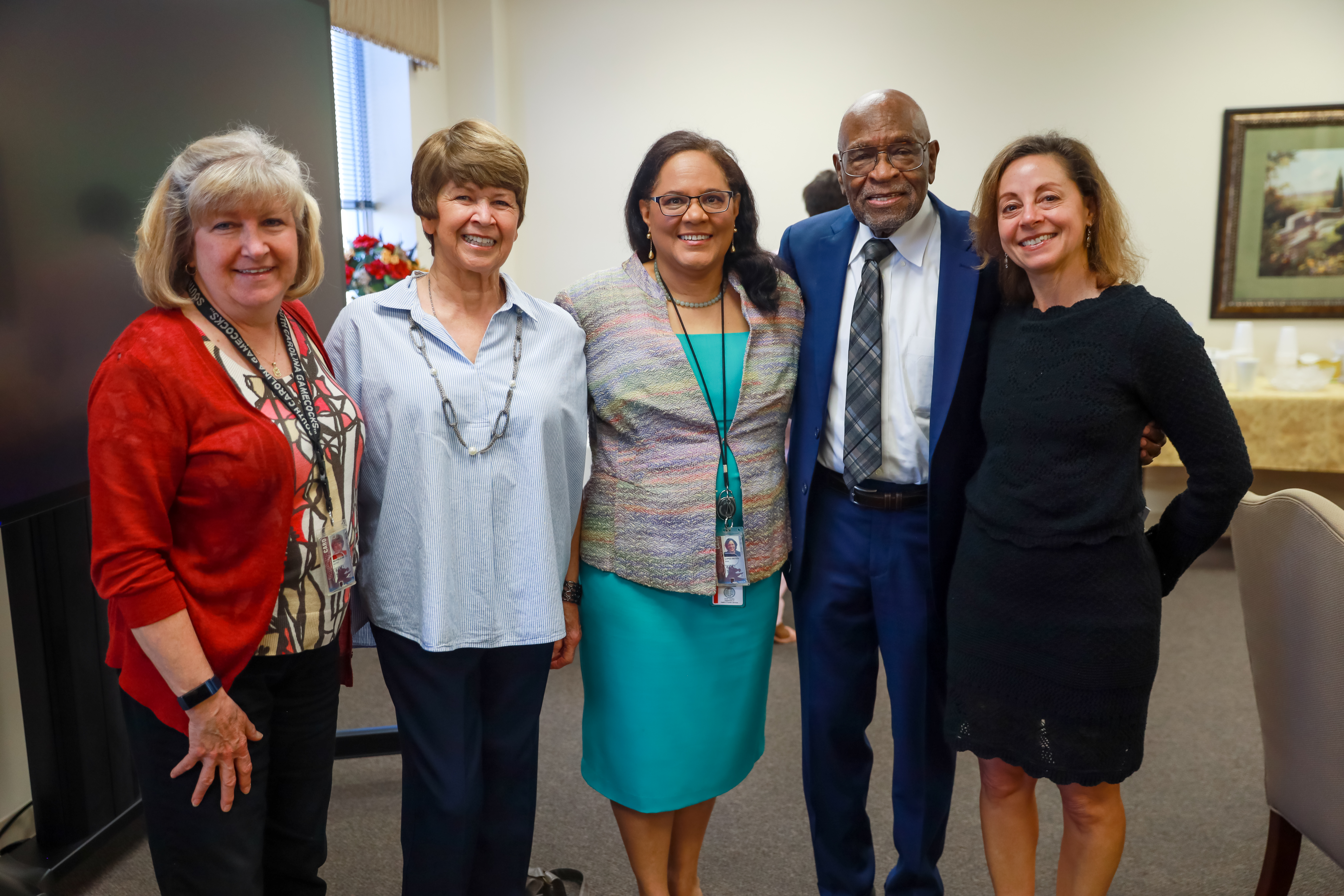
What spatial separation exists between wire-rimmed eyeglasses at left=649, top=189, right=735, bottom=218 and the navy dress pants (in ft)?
2.70

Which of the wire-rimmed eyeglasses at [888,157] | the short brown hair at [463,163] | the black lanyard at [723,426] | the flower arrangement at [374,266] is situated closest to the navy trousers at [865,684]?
the black lanyard at [723,426]

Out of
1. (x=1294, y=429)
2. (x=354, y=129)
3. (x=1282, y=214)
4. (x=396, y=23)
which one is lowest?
(x=1294, y=429)

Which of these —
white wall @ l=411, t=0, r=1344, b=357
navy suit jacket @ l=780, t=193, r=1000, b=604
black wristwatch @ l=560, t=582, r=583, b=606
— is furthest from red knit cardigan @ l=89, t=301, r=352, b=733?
white wall @ l=411, t=0, r=1344, b=357

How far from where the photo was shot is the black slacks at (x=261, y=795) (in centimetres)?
138

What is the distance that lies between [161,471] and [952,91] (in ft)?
15.6

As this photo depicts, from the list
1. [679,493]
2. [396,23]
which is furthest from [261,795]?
[396,23]

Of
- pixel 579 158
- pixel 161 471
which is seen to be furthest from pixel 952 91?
pixel 161 471

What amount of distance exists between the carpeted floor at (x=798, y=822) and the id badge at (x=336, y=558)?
43.2 inches

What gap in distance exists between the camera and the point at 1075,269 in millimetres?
1640

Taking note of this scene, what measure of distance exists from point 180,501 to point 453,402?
44 cm

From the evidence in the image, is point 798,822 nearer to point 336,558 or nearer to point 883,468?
point 883,468

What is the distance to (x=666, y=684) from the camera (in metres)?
1.83

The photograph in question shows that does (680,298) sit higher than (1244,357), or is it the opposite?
(680,298)

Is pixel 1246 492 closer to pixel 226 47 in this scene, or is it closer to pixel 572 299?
pixel 572 299
